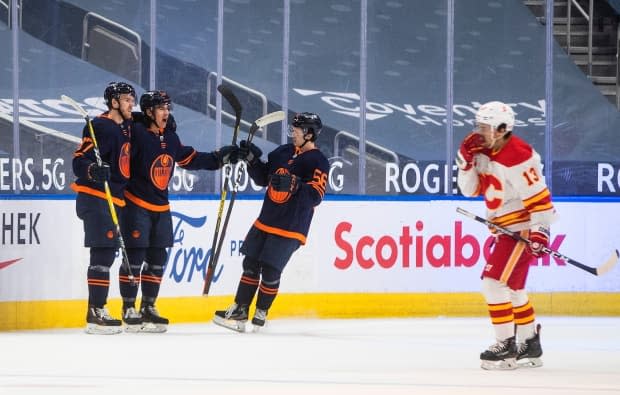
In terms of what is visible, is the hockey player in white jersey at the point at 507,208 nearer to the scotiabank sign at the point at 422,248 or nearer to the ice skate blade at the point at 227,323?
the ice skate blade at the point at 227,323

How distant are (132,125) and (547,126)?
133 inches

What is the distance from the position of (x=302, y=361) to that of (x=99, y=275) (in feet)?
4.31

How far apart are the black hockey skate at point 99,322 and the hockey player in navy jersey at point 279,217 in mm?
526

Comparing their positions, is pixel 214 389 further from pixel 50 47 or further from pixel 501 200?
pixel 50 47

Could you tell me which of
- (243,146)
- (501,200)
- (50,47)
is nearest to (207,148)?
(50,47)

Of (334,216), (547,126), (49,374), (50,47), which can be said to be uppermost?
(50,47)

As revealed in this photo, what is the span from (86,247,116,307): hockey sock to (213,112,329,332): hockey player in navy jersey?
0.59 meters

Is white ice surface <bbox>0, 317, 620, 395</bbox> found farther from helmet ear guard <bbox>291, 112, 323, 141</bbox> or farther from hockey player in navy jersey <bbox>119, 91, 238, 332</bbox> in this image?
helmet ear guard <bbox>291, 112, 323, 141</bbox>

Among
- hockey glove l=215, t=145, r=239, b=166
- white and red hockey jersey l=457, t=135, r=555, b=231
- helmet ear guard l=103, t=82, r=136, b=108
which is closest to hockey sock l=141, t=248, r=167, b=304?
hockey glove l=215, t=145, r=239, b=166

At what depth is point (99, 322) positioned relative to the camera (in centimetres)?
646

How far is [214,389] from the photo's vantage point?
15.3 feet

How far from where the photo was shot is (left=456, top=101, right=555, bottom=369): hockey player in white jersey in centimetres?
541

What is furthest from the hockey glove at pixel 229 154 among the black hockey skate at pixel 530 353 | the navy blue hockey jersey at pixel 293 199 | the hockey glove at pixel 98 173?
the black hockey skate at pixel 530 353

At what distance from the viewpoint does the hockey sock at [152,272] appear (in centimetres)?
666
